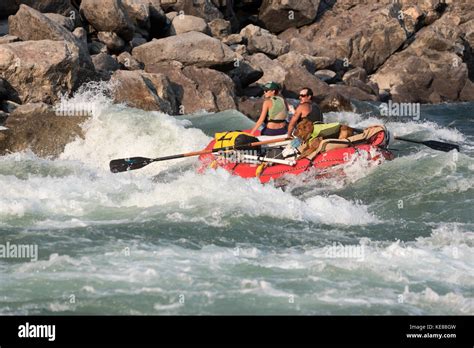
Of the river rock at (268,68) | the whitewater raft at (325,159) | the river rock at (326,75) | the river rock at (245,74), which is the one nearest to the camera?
the whitewater raft at (325,159)

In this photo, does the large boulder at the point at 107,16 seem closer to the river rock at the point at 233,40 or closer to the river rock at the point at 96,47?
the river rock at the point at 96,47

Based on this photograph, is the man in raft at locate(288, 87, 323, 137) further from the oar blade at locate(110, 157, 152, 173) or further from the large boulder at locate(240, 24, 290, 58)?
the large boulder at locate(240, 24, 290, 58)

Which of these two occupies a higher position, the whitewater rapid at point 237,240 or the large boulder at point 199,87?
the large boulder at point 199,87

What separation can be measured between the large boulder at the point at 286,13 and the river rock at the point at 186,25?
7170 millimetres

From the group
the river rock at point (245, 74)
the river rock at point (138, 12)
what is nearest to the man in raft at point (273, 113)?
the river rock at point (245, 74)

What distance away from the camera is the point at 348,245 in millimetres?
9000

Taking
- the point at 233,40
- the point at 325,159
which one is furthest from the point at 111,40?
the point at 325,159

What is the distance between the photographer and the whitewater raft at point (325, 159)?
12.1 metres

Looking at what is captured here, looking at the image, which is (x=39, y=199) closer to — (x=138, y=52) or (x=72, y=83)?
(x=72, y=83)

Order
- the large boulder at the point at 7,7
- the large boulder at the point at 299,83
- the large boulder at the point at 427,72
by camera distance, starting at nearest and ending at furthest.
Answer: the large boulder at the point at 7,7 < the large boulder at the point at 299,83 < the large boulder at the point at 427,72

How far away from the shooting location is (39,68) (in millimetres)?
16234

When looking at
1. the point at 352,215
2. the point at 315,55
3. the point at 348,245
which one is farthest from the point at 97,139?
the point at 315,55

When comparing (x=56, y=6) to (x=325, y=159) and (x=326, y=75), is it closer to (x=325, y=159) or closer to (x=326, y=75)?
(x=326, y=75)

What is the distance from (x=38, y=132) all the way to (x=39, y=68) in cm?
174
